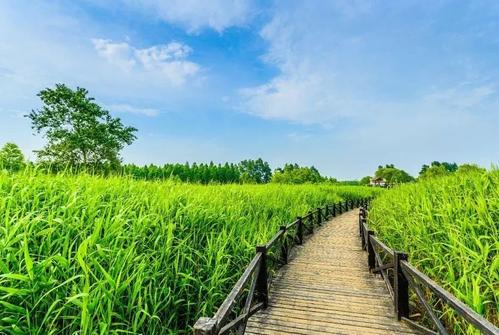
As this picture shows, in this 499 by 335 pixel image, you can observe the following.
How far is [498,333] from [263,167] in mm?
107745

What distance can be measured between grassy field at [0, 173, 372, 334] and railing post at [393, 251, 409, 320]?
2.31 meters

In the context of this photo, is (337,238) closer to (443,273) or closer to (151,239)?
(443,273)

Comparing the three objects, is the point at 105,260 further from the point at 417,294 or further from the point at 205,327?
the point at 417,294

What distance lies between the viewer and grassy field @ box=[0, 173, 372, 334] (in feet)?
8.57

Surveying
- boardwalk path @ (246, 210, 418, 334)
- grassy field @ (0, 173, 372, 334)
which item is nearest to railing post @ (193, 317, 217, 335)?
grassy field @ (0, 173, 372, 334)

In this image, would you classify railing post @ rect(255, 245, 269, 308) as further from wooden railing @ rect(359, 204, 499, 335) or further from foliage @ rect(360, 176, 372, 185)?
foliage @ rect(360, 176, 372, 185)

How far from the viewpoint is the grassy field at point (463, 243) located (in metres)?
3.31

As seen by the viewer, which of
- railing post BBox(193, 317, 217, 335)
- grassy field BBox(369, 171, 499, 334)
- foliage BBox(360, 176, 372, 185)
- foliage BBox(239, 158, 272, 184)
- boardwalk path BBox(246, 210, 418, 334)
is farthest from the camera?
foliage BBox(239, 158, 272, 184)

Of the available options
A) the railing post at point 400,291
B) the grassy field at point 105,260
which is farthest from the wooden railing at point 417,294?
the grassy field at point 105,260

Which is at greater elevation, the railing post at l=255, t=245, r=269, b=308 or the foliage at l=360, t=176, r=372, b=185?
the foliage at l=360, t=176, r=372, b=185

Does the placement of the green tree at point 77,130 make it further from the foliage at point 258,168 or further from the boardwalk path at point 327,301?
the foliage at point 258,168

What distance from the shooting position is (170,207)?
525 centimetres

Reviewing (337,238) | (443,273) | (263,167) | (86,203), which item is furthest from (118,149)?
(263,167)

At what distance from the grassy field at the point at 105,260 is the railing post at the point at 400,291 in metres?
2.31
